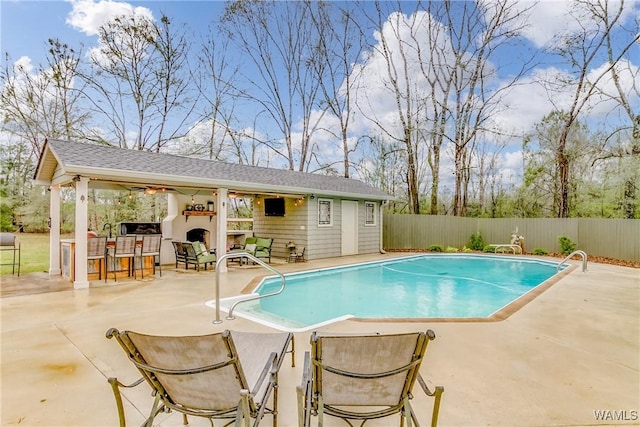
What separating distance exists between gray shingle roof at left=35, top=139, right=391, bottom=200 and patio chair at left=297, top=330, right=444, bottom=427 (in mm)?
6474

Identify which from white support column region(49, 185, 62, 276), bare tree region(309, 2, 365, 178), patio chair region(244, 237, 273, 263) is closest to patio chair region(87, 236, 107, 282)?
white support column region(49, 185, 62, 276)

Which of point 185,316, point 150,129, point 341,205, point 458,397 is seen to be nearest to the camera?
point 458,397

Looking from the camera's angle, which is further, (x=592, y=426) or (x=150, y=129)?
(x=150, y=129)

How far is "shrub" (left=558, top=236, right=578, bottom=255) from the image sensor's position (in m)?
12.6

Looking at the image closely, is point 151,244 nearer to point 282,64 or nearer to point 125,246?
point 125,246

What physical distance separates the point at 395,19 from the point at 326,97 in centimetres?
550

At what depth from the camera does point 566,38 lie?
1439 centimetres

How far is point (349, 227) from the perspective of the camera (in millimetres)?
13000

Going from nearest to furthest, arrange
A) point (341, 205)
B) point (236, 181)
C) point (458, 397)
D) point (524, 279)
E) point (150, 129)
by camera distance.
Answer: point (458, 397) → point (236, 181) → point (524, 279) → point (341, 205) → point (150, 129)

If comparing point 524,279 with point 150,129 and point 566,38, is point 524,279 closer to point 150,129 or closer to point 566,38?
point 566,38

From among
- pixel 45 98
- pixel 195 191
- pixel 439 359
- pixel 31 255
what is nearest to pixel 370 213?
pixel 195 191

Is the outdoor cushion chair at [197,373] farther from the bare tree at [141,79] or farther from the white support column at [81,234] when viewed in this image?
the bare tree at [141,79]

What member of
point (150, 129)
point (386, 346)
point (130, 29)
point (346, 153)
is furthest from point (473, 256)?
point (130, 29)

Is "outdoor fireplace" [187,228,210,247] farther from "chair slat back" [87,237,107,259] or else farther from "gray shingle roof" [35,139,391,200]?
"chair slat back" [87,237,107,259]
